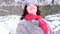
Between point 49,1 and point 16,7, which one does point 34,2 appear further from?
point 49,1

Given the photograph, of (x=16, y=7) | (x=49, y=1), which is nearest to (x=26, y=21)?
(x=16, y=7)

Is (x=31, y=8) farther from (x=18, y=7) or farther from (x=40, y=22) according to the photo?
(x=18, y=7)

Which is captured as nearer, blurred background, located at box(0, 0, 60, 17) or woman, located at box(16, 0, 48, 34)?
woman, located at box(16, 0, 48, 34)

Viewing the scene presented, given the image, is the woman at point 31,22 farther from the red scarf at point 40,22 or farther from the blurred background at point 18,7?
the blurred background at point 18,7

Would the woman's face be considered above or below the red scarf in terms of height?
above

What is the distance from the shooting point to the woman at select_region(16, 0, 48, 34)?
988mm

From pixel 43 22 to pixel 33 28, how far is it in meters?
0.09

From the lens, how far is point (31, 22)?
1.01 metres

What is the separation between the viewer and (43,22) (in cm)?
105

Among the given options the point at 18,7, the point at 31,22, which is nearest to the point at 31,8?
the point at 31,22

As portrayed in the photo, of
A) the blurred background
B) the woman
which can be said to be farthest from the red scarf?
the blurred background

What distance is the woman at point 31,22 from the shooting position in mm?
988

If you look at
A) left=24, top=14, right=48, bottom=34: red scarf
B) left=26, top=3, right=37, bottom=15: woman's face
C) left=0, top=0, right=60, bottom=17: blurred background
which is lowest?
left=0, top=0, right=60, bottom=17: blurred background

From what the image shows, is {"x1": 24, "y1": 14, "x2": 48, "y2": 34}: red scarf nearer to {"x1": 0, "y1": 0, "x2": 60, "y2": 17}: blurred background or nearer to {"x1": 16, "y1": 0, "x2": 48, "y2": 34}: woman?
{"x1": 16, "y1": 0, "x2": 48, "y2": 34}: woman
